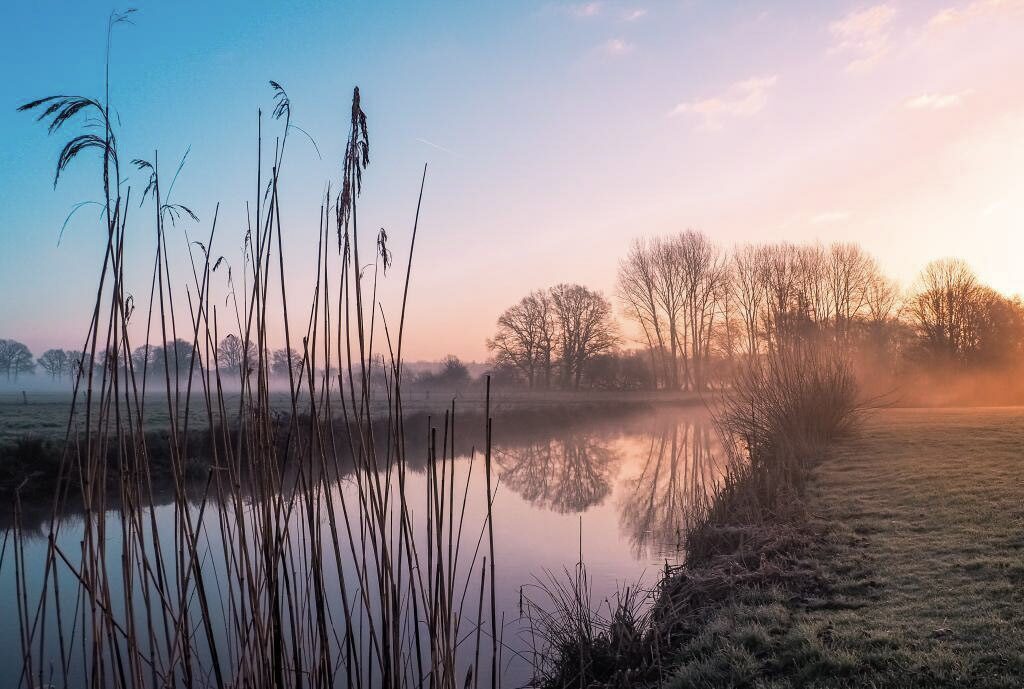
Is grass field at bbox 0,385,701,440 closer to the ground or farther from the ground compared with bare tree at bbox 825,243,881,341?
closer to the ground

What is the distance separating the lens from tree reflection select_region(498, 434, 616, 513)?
960cm

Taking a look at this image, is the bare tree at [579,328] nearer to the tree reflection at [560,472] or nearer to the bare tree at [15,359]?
the tree reflection at [560,472]

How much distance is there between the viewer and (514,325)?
3706 centimetres

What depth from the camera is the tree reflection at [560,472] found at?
31.5 ft

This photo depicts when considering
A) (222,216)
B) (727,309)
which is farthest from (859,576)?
(727,309)

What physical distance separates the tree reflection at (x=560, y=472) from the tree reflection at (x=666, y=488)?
2.00ft

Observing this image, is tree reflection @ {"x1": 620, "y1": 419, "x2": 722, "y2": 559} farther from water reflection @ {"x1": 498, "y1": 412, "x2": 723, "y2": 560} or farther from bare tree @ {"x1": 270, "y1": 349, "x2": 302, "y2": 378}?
bare tree @ {"x1": 270, "y1": 349, "x2": 302, "y2": 378}

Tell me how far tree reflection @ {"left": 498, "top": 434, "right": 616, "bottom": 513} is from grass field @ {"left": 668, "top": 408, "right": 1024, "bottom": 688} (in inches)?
150

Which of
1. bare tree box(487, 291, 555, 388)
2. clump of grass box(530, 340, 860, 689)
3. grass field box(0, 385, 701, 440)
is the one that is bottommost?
clump of grass box(530, 340, 860, 689)

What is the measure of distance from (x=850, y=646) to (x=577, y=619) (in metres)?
1.35

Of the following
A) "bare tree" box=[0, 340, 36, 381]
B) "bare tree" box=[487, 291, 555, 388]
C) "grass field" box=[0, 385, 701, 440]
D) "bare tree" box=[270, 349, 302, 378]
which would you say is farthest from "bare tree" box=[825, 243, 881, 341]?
"bare tree" box=[0, 340, 36, 381]

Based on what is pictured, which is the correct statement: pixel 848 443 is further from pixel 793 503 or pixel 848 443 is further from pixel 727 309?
pixel 727 309

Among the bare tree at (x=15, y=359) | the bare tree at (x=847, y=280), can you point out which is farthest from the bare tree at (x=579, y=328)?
the bare tree at (x=15, y=359)

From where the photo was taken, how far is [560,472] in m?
12.1
